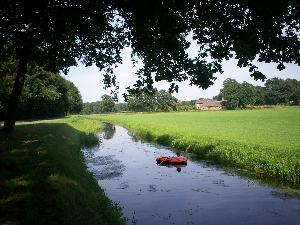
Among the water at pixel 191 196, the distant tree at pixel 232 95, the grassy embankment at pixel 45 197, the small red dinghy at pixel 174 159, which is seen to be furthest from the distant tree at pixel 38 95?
the distant tree at pixel 232 95

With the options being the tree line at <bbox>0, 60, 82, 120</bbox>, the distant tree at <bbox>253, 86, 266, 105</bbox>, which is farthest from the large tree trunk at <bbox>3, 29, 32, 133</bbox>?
the distant tree at <bbox>253, 86, 266, 105</bbox>

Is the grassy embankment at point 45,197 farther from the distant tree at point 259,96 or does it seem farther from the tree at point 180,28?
the distant tree at point 259,96

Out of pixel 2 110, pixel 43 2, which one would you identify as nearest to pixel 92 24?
pixel 43 2

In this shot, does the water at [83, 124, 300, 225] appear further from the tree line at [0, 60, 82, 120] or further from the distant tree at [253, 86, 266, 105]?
the distant tree at [253, 86, 266, 105]

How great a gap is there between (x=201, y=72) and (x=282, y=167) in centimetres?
1167

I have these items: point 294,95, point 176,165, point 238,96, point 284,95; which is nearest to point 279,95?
point 284,95

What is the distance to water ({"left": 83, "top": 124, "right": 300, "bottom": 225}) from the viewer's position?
13.4 metres

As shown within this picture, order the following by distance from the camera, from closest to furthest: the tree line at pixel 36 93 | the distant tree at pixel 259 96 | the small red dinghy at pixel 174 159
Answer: the small red dinghy at pixel 174 159, the tree line at pixel 36 93, the distant tree at pixel 259 96

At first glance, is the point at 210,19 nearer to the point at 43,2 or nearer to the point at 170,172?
the point at 43,2

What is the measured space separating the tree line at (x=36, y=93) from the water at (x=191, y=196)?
2807 cm

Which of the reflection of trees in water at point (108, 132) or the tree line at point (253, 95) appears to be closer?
the reflection of trees in water at point (108, 132)

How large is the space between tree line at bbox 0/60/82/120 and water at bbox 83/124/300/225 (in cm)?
2807

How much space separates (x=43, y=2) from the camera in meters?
10.6

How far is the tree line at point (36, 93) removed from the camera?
48.9 meters
